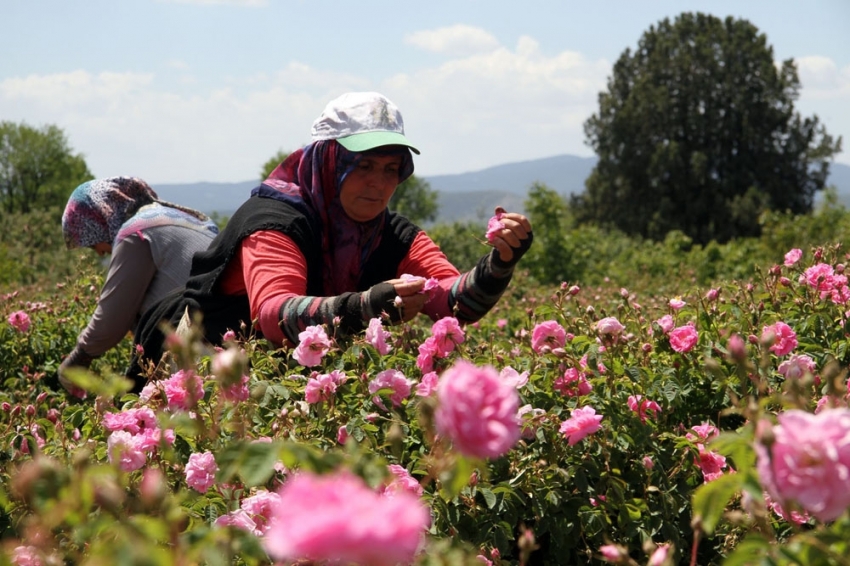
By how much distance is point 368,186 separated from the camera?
3451mm

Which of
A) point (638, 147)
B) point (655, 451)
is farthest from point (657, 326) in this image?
point (638, 147)

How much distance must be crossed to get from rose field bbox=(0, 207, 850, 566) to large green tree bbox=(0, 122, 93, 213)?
50415 mm

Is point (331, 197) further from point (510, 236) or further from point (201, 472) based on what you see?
point (201, 472)

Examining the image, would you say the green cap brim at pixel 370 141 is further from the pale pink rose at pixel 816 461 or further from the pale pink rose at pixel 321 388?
the pale pink rose at pixel 816 461

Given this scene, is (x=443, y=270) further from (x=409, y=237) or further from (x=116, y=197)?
(x=116, y=197)

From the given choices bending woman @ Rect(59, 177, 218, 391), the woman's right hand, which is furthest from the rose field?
bending woman @ Rect(59, 177, 218, 391)

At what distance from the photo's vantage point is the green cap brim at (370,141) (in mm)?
3312

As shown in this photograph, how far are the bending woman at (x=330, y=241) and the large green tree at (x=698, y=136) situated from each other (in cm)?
3828

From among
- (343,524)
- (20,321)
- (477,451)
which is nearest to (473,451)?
(477,451)

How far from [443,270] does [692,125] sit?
42740 millimetres

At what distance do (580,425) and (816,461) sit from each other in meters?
1.14

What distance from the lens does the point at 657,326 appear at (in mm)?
2699

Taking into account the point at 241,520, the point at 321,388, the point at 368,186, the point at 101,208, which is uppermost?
the point at 368,186

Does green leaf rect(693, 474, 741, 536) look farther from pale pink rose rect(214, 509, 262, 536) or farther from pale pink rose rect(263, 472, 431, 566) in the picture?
pale pink rose rect(214, 509, 262, 536)
